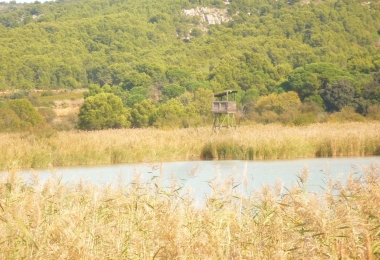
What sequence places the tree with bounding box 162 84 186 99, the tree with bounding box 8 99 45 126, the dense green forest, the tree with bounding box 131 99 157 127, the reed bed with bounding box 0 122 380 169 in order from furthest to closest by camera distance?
the tree with bounding box 162 84 186 99 < the dense green forest < the tree with bounding box 131 99 157 127 < the tree with bounding box 8 99 45 126 < the reed bed with bounding box 0 122 380 169

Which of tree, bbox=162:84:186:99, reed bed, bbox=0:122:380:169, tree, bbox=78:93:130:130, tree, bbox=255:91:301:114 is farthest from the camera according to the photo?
tree, bbox=162:84:186:99

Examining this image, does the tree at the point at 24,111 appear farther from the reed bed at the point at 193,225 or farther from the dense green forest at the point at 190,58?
the reed bed at the point at 193,225

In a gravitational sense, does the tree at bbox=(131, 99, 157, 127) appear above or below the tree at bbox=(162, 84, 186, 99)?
below

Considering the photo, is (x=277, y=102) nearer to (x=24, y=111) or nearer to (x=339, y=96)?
(x=339, y=96)

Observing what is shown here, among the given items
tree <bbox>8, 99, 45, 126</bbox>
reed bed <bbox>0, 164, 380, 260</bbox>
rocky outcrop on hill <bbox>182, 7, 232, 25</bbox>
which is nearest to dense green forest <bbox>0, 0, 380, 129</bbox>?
tree <bbox>8, 99, 45, 126</bbox>

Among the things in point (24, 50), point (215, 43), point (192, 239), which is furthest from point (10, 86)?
point (192, 239)

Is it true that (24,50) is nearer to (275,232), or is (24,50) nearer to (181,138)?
(181,138)

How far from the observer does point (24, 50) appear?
9600 centimetres

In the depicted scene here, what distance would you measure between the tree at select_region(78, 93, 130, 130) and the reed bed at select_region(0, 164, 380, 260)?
41426 millimetres

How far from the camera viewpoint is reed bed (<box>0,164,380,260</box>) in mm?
4117

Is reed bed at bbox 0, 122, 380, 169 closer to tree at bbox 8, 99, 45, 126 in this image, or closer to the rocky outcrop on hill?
tree at bbox 8, 99, 45, 126

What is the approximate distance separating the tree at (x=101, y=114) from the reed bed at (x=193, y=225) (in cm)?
4143

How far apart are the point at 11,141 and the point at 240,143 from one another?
6.83 metres

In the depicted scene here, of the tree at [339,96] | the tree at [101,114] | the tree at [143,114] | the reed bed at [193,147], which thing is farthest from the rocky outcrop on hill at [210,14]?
the reed bed at [193,147]
